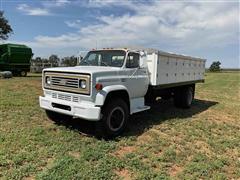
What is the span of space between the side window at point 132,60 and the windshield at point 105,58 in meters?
0.17

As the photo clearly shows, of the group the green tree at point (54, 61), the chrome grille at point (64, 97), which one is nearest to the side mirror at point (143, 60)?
the chrome grille at point (64, 97)

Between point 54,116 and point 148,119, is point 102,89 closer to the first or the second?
point 54,116

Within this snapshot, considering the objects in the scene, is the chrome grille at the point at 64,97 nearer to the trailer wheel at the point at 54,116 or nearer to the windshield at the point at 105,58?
the trailer wheel at the point at 54,116

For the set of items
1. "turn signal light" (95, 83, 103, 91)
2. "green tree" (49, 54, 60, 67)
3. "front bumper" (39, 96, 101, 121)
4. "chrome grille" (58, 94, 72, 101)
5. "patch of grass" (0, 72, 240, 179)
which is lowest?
"patch of grass" (0, 72, 240, 179)

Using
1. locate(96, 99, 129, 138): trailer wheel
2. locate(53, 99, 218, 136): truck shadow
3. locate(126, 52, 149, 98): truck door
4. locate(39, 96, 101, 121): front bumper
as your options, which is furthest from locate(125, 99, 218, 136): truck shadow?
locate(39, 96, 101, 121): front bumper

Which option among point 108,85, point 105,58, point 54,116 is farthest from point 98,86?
point 54,116

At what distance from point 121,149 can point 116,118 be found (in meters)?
1.00

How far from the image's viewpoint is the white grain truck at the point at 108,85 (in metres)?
5.78

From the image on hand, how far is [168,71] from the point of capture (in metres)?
8.59

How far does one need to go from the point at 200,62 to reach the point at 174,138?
6.21m

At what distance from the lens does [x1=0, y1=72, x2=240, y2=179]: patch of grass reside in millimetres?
4445

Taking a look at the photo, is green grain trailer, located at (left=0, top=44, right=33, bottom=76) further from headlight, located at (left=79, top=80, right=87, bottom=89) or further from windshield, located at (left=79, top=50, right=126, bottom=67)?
headlight, located at (left=79, top=80, right=87, bottom=89)

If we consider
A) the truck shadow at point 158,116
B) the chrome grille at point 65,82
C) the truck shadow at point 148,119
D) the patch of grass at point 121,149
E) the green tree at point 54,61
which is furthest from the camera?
the green tree at point 54,61

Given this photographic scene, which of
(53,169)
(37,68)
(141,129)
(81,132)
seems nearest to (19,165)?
(53,169)
